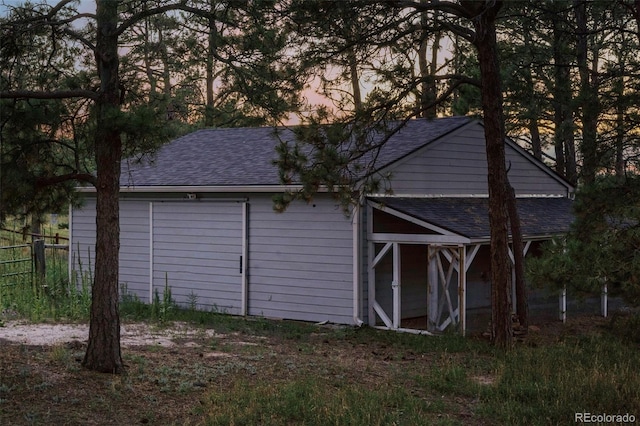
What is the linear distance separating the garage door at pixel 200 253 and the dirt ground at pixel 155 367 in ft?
6.63

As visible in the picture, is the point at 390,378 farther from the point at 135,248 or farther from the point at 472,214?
the point at 135,248

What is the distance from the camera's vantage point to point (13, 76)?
972 centimetres

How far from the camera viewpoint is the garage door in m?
16.5

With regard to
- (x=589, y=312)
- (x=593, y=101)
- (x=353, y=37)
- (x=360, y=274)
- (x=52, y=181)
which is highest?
(x=353, y=37)

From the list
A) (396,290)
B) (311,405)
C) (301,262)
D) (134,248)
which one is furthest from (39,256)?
(311,405)

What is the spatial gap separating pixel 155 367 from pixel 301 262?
5910 mm

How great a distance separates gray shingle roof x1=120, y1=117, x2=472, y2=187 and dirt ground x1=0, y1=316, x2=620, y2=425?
144 inches

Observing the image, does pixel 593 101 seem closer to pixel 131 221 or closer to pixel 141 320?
pixel 141 320

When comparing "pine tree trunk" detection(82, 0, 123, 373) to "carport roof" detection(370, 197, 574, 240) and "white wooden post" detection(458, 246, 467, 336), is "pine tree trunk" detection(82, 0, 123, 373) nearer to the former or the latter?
"carport roof" detection(370, 197, 574, 240)

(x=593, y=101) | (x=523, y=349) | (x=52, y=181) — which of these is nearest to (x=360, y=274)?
(x=523, y=349)

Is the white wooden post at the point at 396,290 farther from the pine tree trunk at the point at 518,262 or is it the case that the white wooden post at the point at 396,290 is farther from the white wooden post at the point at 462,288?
the pine tree trunk at the point at 518,262

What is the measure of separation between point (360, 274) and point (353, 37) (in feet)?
15.8

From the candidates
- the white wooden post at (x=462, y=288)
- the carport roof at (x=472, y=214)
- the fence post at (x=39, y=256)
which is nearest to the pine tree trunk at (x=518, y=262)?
the carport roof at (x=472, y=214)

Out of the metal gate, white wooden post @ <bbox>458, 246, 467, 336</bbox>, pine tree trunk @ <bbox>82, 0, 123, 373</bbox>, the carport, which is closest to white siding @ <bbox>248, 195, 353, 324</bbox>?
the carport
